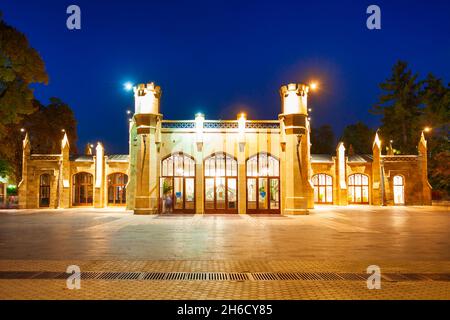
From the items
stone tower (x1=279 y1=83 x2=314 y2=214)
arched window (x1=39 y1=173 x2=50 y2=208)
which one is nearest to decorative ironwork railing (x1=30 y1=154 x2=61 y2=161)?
arched window (x1=39 y1=173 x2=50 y2=208)

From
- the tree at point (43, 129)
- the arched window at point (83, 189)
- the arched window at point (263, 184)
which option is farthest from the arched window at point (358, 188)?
the tree at point (43, 129)

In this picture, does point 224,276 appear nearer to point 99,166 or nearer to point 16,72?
point 16,72

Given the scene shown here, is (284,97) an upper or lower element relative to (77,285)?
upper

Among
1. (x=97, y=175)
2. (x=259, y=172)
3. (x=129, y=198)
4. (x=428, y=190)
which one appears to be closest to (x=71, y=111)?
(x=97, y=175)

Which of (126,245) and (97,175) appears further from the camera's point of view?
(97,175)

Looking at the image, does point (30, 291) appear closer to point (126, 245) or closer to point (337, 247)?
point (126, 245)

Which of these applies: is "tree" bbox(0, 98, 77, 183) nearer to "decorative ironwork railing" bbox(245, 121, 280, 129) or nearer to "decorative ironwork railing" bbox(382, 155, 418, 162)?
"decorative ironwork railing" bbox(245, 121, 280, 129)

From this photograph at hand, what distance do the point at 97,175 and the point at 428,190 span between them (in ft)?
106

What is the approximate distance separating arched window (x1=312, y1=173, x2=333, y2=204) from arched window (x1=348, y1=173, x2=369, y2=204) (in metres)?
2.05

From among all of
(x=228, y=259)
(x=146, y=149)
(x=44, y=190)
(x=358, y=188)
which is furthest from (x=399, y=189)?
(x=228, y=259)

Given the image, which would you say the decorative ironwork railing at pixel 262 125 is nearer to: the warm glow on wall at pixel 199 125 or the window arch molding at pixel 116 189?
the warm glow on wall at pixel 199 125

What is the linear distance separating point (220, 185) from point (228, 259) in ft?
64.4

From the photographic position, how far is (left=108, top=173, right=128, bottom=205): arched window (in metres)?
40.2

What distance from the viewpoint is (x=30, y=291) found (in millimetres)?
7023
